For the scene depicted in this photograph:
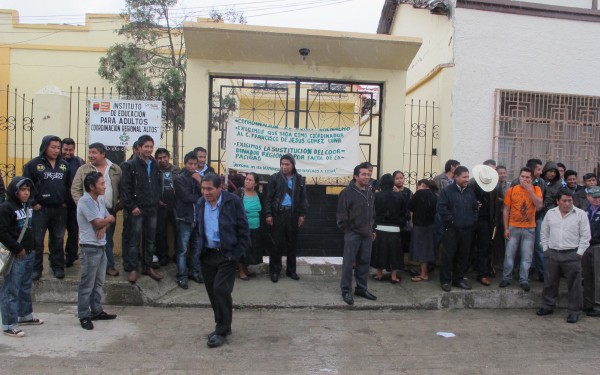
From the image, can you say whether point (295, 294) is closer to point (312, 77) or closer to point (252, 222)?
point (252, 222)

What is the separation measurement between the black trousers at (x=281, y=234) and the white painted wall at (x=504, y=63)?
336 centimetres

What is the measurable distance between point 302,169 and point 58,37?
1752cm

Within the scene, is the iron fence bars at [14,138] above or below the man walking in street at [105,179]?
above

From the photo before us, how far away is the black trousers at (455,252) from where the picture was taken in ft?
22.7

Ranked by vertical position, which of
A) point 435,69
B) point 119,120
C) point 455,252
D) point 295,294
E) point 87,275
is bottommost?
point 295,294

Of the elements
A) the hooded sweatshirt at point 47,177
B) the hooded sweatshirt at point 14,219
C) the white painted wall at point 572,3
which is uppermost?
the white painted wall at point 572,3

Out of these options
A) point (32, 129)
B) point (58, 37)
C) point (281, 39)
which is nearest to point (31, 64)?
point (58, 37)

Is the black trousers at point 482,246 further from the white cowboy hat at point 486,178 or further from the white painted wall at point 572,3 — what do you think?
the white painted wall at point 572,3

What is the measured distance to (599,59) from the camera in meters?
8.98

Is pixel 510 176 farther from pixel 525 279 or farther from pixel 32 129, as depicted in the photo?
pixel 32 129

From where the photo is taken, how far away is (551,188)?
7.64 metres

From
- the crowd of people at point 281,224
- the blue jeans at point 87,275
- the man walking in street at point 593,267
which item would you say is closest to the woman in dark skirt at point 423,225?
the crowd of people at point 281,224

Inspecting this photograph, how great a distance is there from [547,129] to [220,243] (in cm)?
681

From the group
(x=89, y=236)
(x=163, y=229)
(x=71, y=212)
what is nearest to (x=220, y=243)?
(x=89, y=236)
